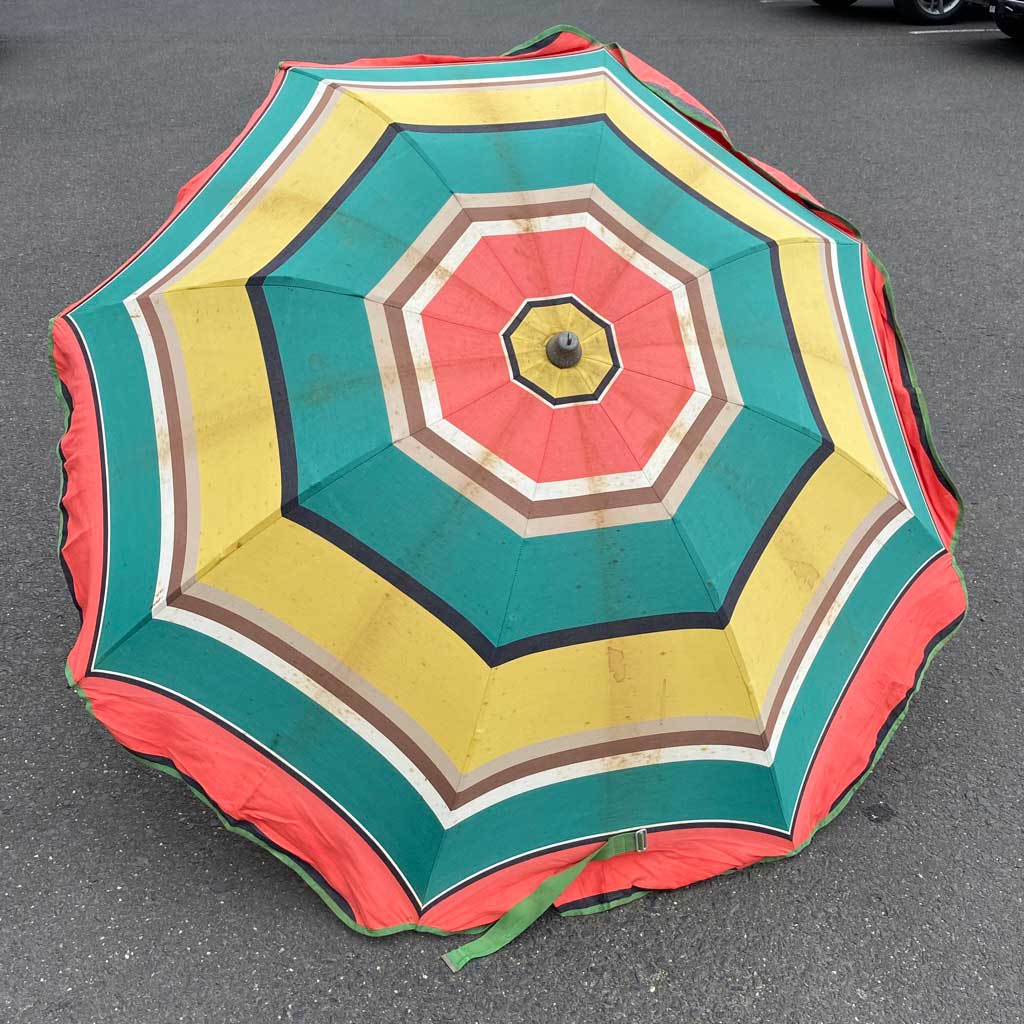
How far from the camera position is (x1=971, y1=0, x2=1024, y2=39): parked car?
7.62 meters

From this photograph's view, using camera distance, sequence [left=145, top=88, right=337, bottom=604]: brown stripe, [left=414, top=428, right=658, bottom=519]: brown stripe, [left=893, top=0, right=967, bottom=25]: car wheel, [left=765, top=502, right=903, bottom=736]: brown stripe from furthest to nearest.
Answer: [left=893, top=0, right=967, bottom=25]: car wheel → [left=765, top=502, right=903, bottom=736]: brown stripe → [left=145, top=88, right=337, bottom=604]: brown stripe → [left=414, top=428, right=658, bottom=519]: brown stripe

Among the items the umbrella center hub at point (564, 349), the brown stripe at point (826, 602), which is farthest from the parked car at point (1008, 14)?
the umbrella center hub at point (564, 349)

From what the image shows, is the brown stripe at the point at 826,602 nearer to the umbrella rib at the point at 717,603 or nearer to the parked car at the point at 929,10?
the umbrella rib at the point at 717,603

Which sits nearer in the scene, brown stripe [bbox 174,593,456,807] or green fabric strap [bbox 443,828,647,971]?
brown stripe [bbox 174,593,456,807]

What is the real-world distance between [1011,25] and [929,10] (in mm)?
840

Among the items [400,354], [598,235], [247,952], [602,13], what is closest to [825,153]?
[602,13]

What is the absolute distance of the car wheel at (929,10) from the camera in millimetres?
8516

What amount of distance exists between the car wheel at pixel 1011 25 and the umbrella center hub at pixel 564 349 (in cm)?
745

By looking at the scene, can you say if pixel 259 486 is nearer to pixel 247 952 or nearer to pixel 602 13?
pixel 247 952

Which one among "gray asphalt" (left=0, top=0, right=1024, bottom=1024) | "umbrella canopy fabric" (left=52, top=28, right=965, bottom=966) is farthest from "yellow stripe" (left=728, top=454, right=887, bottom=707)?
"gray asphalt" (left=0, top=0, right=1024, bottom=1024)

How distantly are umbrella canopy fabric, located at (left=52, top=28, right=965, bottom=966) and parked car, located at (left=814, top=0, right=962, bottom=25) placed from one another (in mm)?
7297

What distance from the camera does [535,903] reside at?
246 cm

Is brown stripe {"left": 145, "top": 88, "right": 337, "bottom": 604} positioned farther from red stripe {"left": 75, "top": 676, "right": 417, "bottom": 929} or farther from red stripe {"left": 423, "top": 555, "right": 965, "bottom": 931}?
red stripe {"left": 423, "top": 555, "right": 965, "bottom": 931}

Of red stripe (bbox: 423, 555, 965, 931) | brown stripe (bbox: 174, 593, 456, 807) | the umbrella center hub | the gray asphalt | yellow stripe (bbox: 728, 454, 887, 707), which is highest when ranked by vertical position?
the umbrella center hub
